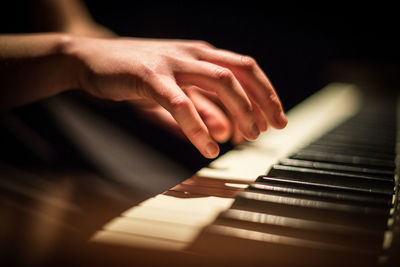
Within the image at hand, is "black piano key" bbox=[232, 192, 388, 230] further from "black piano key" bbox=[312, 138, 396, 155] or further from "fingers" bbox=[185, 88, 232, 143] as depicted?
"black piano key" bbox=[312, 138, 396, 155]

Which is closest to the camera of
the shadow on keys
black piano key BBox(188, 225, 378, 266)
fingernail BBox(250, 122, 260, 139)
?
black piano key BBox(188, 225, 378, 266)

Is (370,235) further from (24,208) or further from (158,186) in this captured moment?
(158,186)

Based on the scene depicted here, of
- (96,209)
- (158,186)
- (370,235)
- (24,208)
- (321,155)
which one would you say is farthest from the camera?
(158,186)

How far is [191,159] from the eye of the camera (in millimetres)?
2426

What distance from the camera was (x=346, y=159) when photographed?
2.84 feet

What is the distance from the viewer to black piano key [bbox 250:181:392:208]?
0.60m

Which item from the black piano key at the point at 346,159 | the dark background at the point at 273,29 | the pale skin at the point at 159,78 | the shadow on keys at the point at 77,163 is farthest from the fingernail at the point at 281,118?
the dark background at the point at 273,29

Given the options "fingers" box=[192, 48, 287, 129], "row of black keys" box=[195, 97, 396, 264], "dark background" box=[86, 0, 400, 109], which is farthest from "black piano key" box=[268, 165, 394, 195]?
"dark background" box=[86, 0, 400, 109]

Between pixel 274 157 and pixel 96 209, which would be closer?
pixel 274 157

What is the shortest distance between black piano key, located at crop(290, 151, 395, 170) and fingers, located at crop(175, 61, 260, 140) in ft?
0.58

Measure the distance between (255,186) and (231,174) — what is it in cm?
14

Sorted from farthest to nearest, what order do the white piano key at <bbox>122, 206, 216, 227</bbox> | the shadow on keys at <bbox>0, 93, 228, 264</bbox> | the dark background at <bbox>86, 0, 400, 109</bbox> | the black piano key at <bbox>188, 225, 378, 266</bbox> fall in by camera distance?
1. the dark background at <bbox>86, 0, 400, 109</bbox>
2. the shadow on keys at <bbox>0, 93, 228, 264</bbox>
3. the white piano key at <bbox>122, 206, 216, 227</bbox>
4. the black piano key at <bbox>188, 225, 378, 266</bbox>

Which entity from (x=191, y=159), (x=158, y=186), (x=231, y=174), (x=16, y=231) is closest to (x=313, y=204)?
(x=231, y=174)

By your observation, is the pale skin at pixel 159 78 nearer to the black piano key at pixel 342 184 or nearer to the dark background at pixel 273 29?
the black piano key at pixel 342 184
